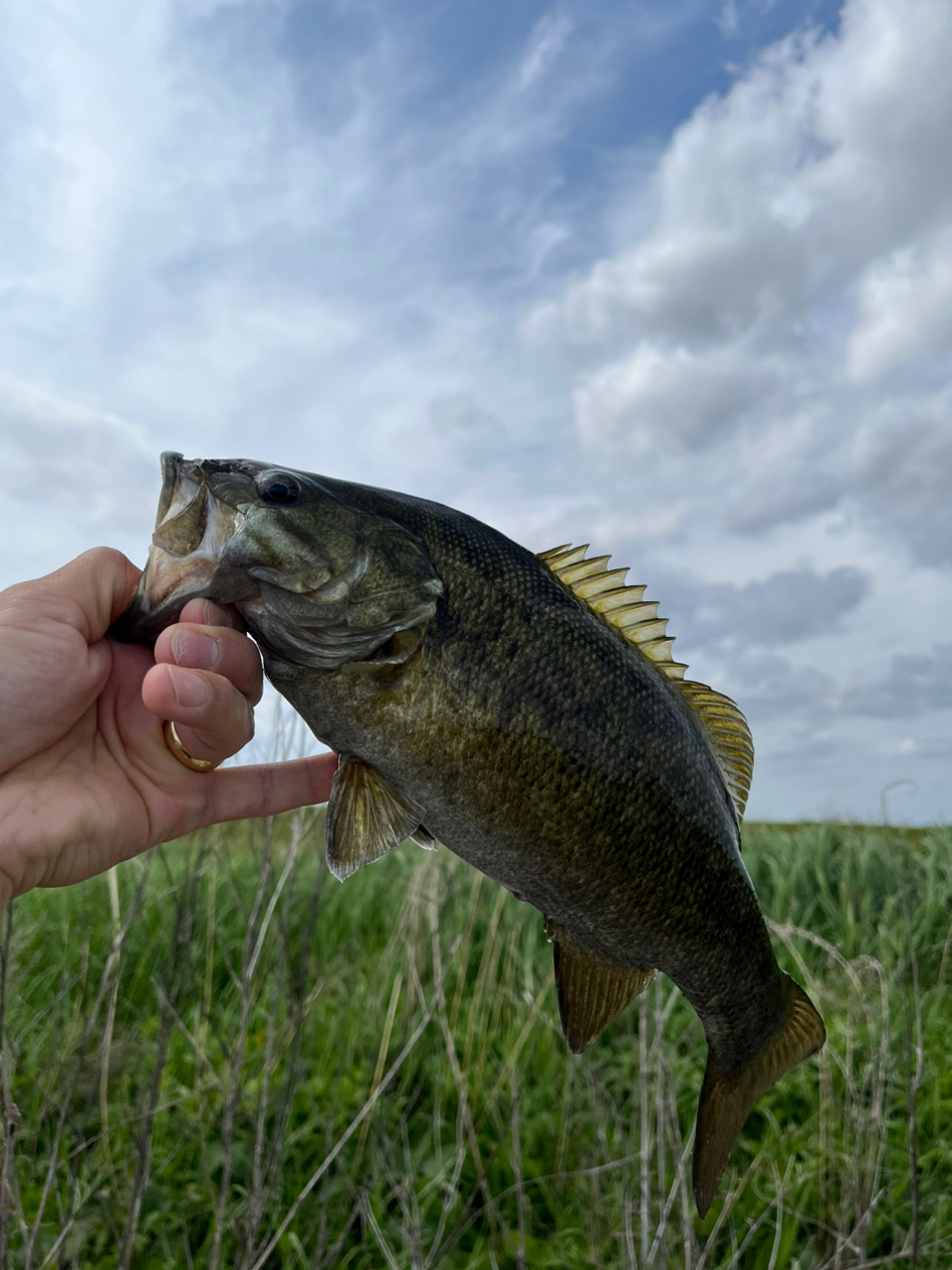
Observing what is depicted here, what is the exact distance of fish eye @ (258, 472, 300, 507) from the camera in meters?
1.82

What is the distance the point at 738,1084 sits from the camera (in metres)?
2.18

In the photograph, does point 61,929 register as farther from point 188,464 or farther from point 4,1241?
point 188,464

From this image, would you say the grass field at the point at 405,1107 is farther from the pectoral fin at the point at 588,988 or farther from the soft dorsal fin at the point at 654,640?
the soft dorsal fin at the point at 654,640

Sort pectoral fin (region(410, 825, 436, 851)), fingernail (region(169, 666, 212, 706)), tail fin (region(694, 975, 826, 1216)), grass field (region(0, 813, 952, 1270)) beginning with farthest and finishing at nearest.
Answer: grass field (region(0, 813, 952, 1270))
tail fin (region(694, 975, 826, 1216))
pectoral fin (region(410, 825, 436, 851))
fingernail (region(169, 666, 212, 706))

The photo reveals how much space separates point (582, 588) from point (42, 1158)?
11.1ft

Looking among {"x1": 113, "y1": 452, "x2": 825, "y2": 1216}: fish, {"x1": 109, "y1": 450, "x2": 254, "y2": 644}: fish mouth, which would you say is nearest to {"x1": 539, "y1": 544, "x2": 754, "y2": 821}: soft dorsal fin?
{"x1": 113, "y1": 452, "x2": 825, "y2": 1216}: fish

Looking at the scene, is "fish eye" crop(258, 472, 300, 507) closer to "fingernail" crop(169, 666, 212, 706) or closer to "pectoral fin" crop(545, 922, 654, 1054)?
"fingernail" crop(169, 666, 212, 706)

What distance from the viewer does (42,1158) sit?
3814mm

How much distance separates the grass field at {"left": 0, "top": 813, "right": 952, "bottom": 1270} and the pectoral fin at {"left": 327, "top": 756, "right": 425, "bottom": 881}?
0.99 metres

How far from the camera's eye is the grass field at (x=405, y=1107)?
9.90 feet

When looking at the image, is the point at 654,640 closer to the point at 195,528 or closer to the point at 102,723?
the point at 195,528

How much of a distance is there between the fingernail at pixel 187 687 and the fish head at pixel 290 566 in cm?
15

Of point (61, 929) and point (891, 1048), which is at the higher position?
point (61, 929)

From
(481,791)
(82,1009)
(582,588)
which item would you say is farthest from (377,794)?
(82,1009)
